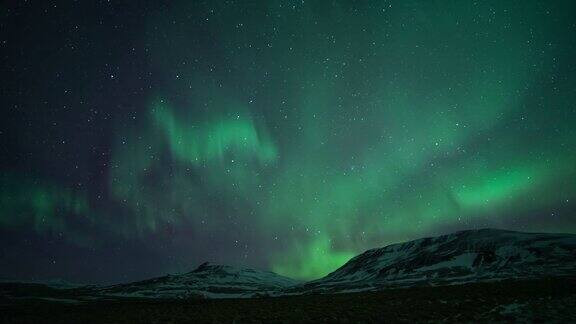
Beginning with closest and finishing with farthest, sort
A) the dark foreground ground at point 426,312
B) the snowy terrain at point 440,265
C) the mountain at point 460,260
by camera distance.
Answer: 1. the dark foreground ground at point 426,312
2. the mountain at point 460,260
3. the snowy terrain at point 440,265

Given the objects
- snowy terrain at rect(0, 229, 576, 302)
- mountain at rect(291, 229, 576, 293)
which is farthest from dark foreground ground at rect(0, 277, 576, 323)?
snowy terrain at rect(0, 229, 576, 302)

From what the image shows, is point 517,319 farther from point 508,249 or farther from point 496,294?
point 508,249

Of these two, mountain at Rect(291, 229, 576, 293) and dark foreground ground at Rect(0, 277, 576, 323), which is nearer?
dark foreground ground at Rect(0, 277, 576, 323)

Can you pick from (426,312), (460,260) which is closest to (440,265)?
(460,260)

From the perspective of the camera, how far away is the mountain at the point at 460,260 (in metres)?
87.2

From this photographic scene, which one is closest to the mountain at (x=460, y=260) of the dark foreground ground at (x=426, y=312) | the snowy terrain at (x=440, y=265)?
the snowy terrain at (x=440, y=265)

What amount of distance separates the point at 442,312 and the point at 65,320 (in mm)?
30248

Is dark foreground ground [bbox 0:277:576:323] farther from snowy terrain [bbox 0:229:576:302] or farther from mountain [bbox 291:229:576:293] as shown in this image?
snowy terrain [bbox 0:229:576:302]

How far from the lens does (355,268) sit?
578ft

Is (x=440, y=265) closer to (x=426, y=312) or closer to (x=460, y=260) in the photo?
(x=460, y=260)

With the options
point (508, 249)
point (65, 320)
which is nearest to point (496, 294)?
point (65, 320)

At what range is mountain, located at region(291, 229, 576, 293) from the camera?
87188 millimetres

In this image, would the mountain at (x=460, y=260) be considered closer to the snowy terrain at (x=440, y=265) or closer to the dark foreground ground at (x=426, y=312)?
the snowy terrain at (x=440, y=265)

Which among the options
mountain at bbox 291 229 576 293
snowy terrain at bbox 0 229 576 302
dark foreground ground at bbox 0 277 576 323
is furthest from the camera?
snowy terrain at bbox 0 229 576 302
